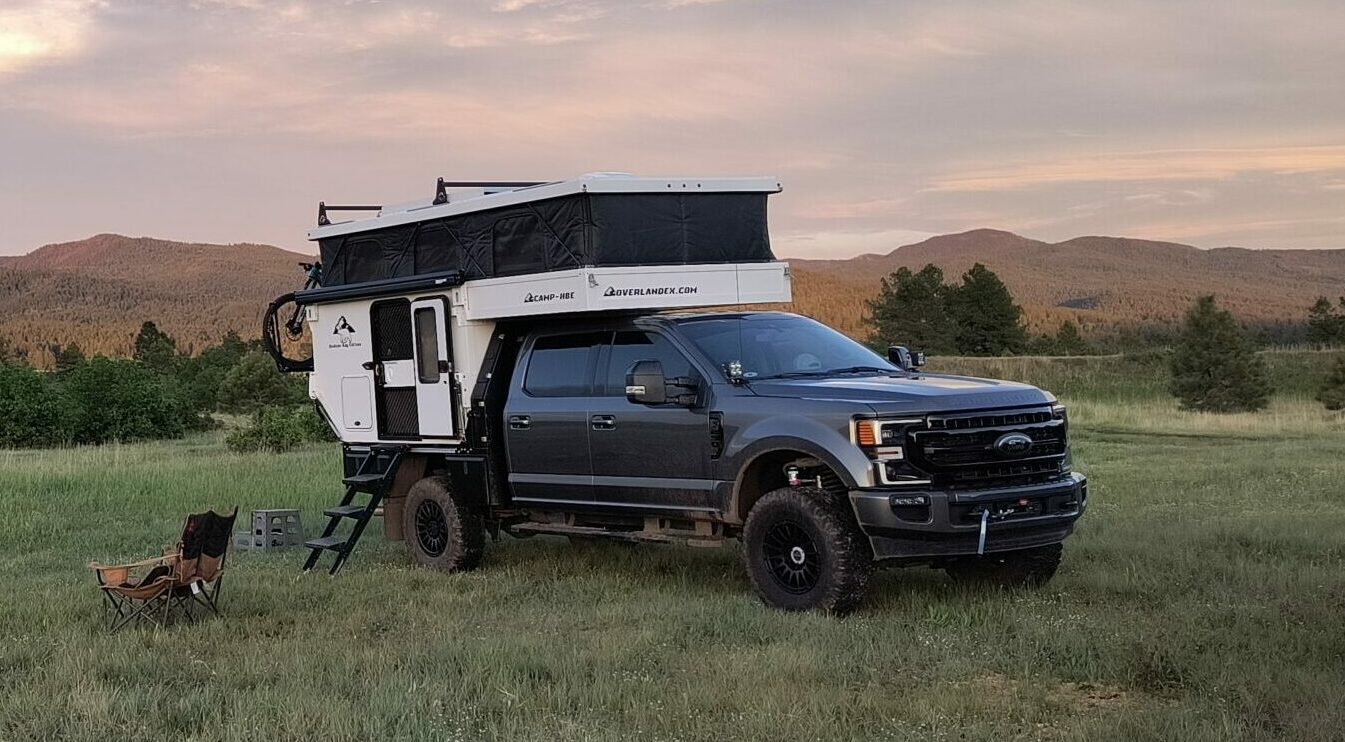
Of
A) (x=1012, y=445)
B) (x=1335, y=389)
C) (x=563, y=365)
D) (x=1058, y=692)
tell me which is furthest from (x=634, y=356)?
(x=1335, y=389)

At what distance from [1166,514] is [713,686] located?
25.5 ft

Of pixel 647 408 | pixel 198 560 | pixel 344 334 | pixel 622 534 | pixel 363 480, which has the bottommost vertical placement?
pixel 622 534

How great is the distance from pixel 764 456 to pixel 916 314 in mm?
56482

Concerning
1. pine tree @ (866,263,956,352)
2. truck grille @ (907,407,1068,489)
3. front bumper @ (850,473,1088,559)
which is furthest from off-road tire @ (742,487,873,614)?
pine tree @ (866,263,956,352)

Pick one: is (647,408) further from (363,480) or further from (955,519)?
(363,480)

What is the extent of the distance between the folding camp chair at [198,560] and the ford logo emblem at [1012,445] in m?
5.06

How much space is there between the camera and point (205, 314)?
4080 inches

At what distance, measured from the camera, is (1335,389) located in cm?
3847

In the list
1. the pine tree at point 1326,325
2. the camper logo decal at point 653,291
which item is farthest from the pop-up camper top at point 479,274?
the pine tree at point 1326,325

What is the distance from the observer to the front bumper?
805cm

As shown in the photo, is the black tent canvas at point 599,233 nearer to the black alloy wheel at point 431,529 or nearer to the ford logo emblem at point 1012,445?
the black alloy wheel at point 431,529

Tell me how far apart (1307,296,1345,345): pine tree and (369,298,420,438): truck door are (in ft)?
182

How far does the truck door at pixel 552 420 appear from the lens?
10.1 metres

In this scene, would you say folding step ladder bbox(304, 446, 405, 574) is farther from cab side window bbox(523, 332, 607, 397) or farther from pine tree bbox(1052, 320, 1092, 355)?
pine tree bbox(1052, 320, 1092, 355)
